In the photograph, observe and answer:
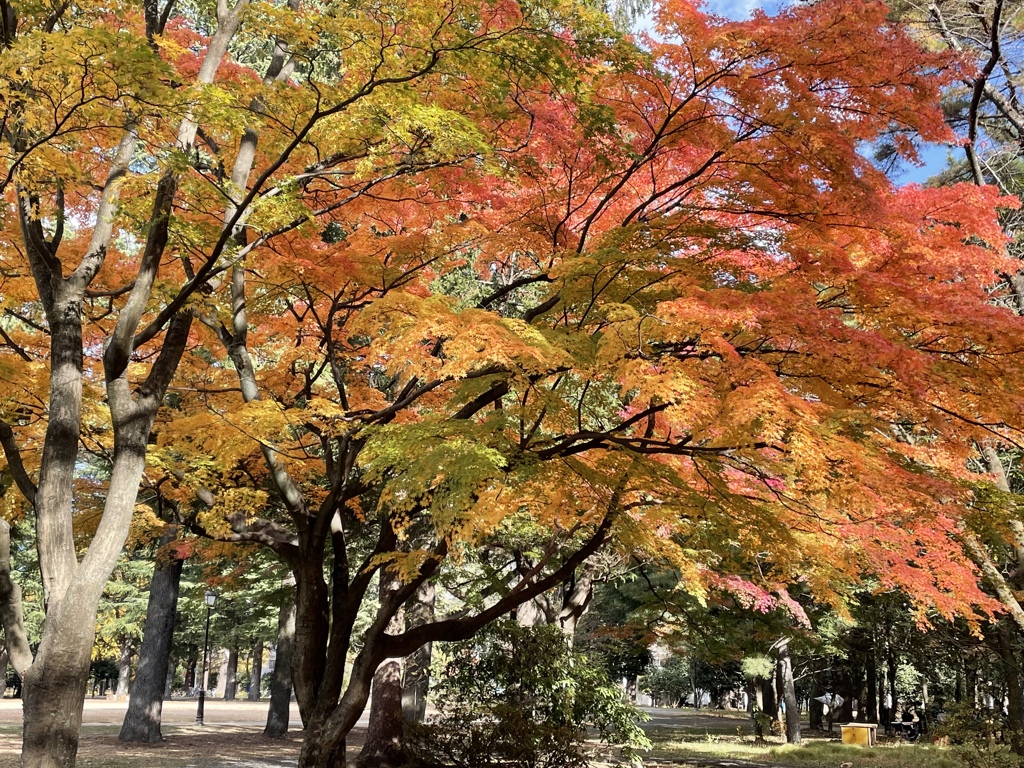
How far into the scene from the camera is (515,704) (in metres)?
9.73

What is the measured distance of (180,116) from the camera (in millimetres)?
5695

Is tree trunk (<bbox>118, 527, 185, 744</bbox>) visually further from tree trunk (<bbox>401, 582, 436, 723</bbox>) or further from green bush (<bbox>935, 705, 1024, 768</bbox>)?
green bush (<bbox>935, 705, 1024, 768</bbox>)

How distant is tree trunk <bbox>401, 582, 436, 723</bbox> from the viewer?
12422 mm

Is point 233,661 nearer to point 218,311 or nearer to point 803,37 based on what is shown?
point 218,311

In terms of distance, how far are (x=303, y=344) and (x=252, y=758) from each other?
788 cm

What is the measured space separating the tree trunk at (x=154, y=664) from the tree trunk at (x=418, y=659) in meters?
5.04

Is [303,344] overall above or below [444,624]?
above

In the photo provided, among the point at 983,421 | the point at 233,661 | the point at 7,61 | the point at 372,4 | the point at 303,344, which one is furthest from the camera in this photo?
the point at 233,661

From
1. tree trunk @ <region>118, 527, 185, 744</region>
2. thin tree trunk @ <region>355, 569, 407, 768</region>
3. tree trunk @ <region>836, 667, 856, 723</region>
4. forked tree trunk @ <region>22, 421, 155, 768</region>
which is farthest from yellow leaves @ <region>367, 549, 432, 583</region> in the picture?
tree trunk @ <region>836, 667, 856, 723</region>

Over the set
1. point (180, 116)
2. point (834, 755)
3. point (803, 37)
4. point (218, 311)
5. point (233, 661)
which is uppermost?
point (803, 37)

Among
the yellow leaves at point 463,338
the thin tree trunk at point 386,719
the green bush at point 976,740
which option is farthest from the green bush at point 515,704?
the green bush at point 976,740

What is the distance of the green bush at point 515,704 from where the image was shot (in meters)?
9.34

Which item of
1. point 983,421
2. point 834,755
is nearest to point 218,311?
point 983,421

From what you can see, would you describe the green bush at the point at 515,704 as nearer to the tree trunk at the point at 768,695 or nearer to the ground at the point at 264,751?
the ground at the point at 264,751
